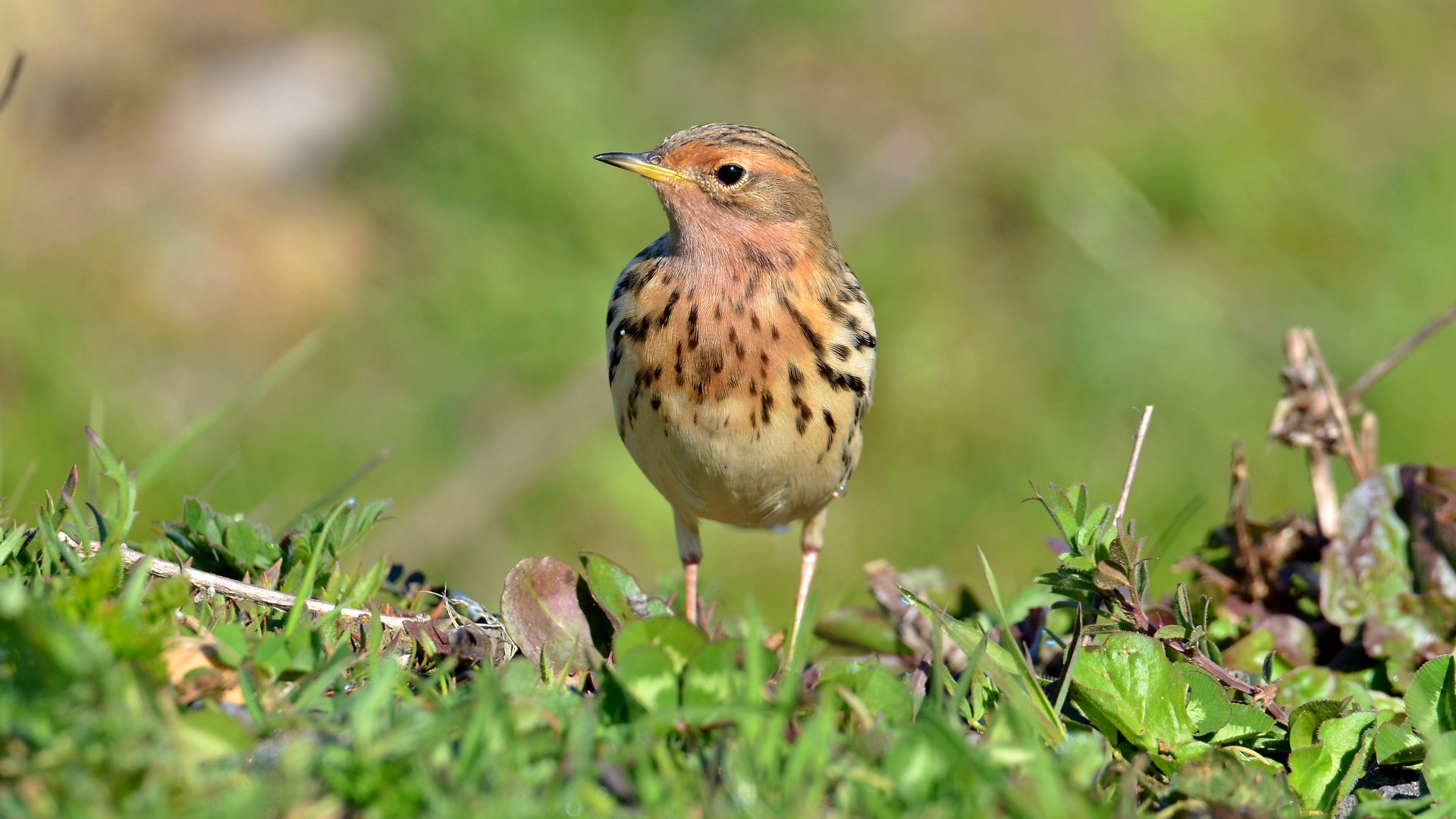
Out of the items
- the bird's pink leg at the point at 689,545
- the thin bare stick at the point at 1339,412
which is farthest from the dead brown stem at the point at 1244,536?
the bird's pink leg at the point at 689,545

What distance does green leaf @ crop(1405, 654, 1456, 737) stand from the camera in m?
3.57

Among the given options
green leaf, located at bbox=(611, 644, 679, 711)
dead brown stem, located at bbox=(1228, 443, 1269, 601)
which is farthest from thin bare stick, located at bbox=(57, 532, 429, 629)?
dead brown stem, located at bbox=(1228, 443, 1269, 601)

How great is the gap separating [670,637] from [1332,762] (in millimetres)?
1535

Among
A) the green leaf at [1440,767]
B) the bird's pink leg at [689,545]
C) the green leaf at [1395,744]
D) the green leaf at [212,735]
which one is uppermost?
the green leaf at [1440,767]

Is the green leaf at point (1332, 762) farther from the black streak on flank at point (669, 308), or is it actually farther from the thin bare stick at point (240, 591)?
the black streak on flank at point (669, 308)

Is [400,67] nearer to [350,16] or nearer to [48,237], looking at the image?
[350,16]

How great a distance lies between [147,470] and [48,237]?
22.4ft

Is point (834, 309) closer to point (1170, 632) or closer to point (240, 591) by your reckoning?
point (1170, 632)

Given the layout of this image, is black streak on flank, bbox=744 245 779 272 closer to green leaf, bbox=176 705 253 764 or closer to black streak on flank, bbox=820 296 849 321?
black streak on flank, bbox=820 296 849 321

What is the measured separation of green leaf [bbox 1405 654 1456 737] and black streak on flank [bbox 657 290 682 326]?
2.46 m

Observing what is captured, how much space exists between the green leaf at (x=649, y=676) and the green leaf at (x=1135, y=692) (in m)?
0.98

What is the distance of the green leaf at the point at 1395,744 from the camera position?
11.6 ft

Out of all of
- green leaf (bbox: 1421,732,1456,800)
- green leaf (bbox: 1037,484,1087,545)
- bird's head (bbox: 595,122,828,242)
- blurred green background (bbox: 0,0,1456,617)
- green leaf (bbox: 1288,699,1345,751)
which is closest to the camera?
green leaf (bbox: 1421,732,1456,800)

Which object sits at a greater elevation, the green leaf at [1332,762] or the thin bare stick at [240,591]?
the green leaf at [1332,762]
